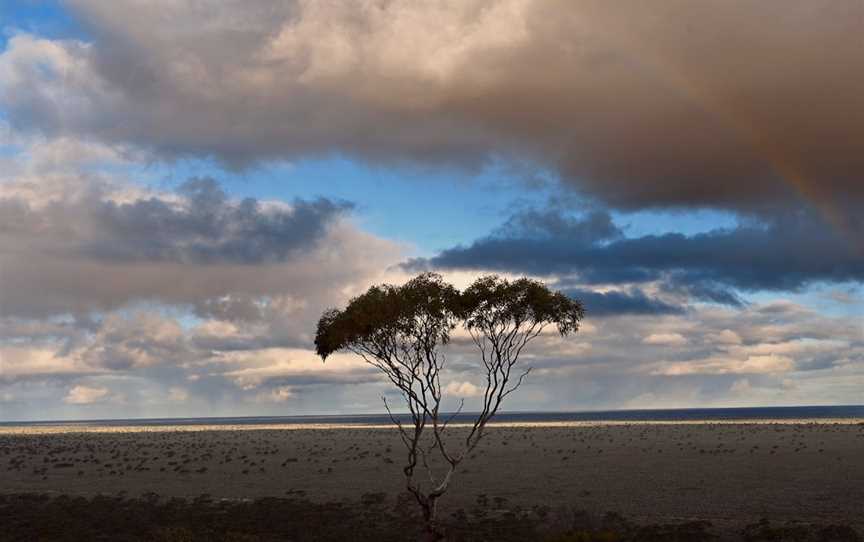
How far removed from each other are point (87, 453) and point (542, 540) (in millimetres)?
57123

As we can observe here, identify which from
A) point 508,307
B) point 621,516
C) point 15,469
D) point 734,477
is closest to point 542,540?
point 621,516

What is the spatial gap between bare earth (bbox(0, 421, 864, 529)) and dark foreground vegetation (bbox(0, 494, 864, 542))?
1974mm

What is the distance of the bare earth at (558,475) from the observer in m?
35.5

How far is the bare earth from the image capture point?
35.5 meters

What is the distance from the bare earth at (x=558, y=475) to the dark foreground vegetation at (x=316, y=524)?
197cm

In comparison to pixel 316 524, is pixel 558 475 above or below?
above

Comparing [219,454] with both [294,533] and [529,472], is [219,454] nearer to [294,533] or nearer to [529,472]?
[529,472]

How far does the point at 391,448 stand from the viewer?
72562 mm

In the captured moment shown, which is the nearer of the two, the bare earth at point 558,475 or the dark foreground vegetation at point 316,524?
the dark foreground vegetation at point 316,524

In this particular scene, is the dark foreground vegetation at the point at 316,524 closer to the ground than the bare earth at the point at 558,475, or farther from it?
closer to the ground

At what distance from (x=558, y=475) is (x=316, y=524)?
59.0 feet

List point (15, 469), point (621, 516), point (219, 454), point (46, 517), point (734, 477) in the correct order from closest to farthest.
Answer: point (621, 516) < point (46, 517) < point (734, 477) < point (15, 469) < point (219, 454)

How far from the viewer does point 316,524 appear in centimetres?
3375

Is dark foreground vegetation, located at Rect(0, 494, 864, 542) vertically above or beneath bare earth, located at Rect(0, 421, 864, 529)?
beneath
